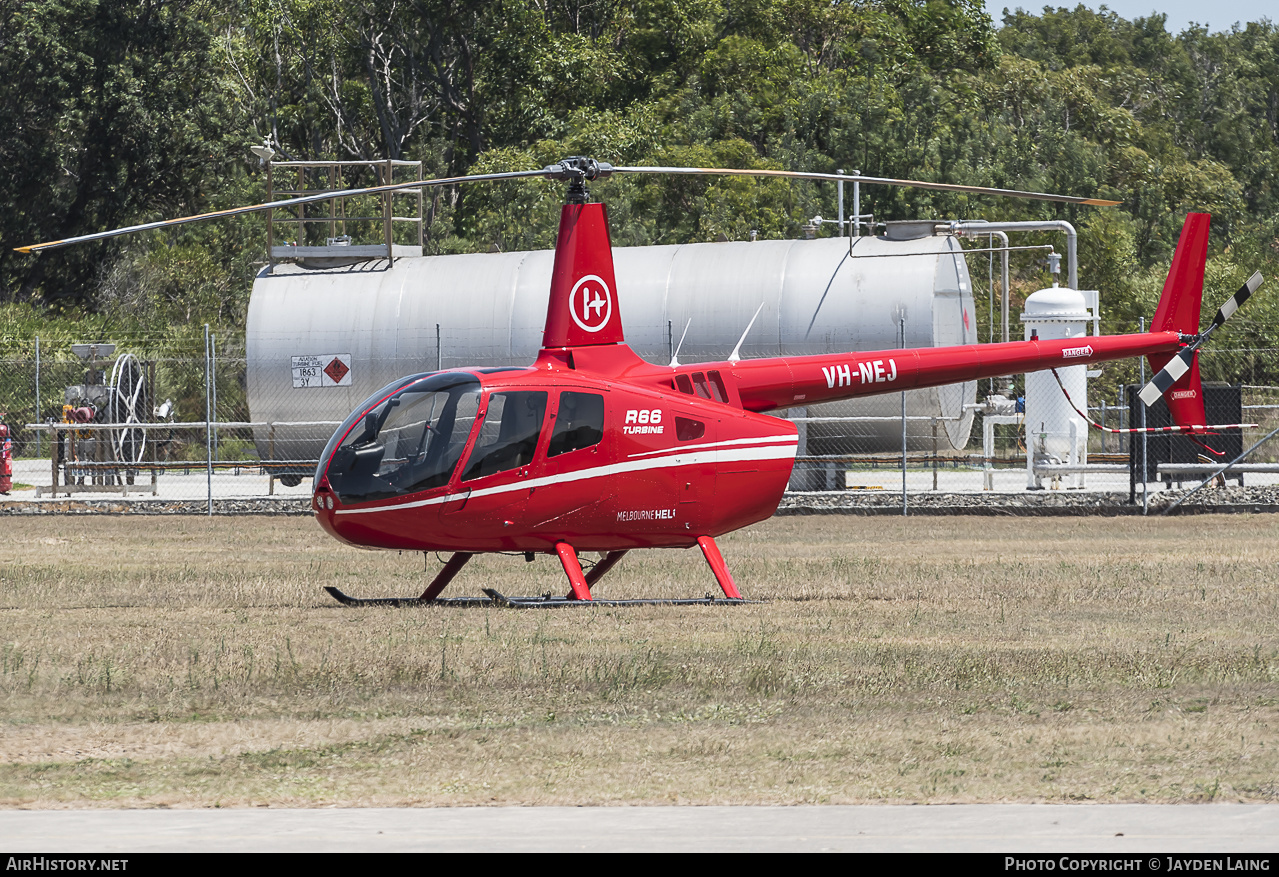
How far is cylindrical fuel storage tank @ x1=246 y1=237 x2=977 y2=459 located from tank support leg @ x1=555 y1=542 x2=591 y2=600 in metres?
13.0

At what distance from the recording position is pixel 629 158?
177 ft

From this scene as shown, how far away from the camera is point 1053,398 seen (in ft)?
93.9

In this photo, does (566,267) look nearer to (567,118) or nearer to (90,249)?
(567,118)

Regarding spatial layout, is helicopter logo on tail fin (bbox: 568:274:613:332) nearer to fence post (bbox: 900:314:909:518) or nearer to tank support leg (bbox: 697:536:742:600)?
tank support leg (bbox: 697:536:742:600)

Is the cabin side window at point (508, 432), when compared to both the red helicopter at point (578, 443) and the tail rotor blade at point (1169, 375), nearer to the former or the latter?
the red helicopter at point (578, 443)

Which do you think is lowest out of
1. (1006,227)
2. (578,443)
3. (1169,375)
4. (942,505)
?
(942,505)

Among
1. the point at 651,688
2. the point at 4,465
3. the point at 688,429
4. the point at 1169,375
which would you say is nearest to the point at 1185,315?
the point at 1169,375

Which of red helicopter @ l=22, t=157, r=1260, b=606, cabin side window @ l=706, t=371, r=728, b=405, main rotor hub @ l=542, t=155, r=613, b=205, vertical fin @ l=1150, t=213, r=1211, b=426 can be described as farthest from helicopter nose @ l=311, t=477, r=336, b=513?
vertical fin @ l=1150, t=213, r=1211, b=426

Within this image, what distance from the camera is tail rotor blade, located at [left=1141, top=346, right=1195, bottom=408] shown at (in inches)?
702

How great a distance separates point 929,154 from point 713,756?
153ft

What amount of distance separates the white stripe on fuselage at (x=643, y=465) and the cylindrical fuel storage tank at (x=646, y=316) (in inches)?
455

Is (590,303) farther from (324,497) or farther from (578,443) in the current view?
(324,497)

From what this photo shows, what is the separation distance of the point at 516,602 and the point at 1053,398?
1646 cm

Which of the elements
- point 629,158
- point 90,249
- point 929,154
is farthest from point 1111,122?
point 90,249
